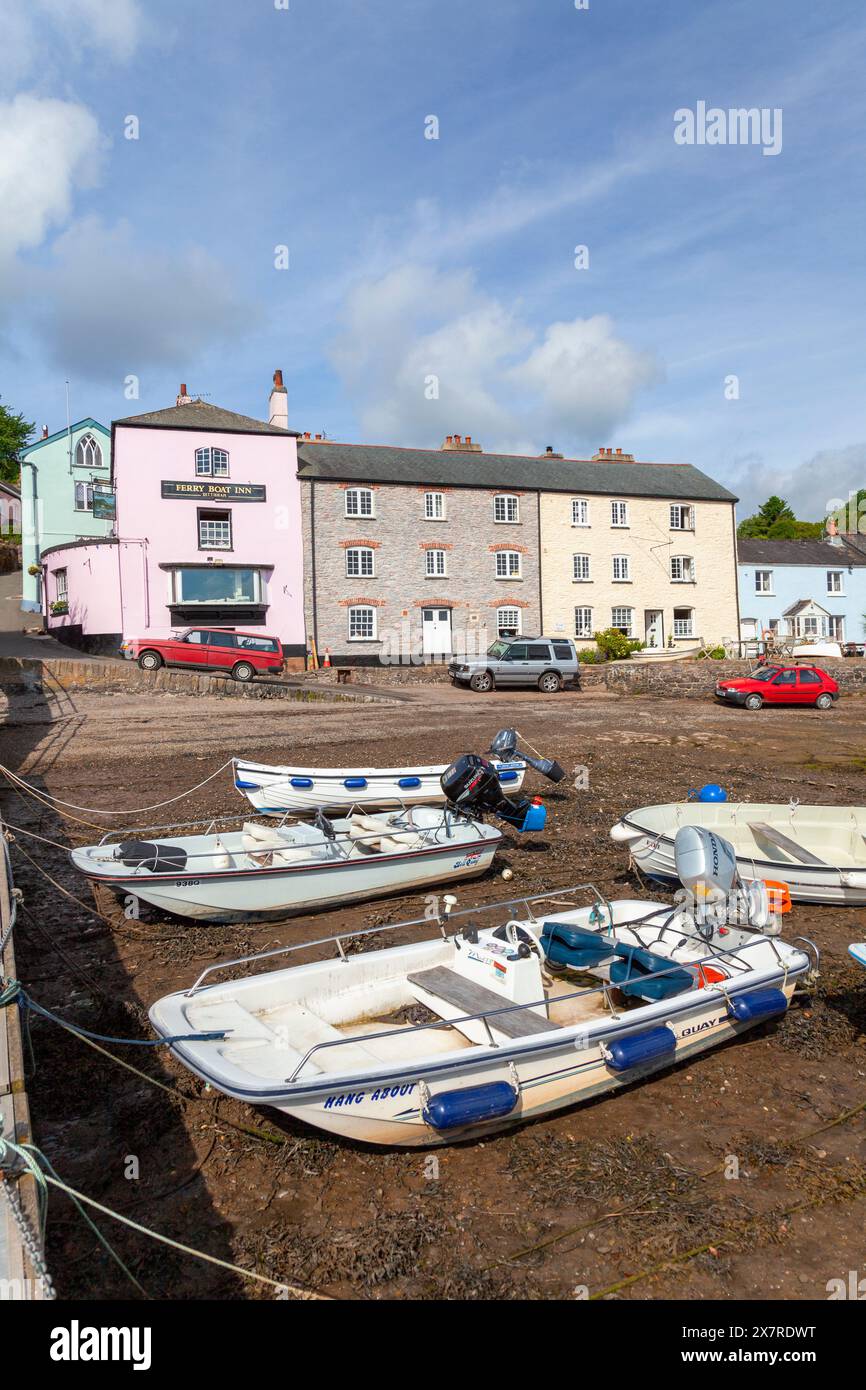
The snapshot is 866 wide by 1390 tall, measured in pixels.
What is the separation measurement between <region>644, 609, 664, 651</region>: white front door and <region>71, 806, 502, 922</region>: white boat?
3084 centimetres

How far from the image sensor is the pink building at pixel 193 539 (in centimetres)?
3244

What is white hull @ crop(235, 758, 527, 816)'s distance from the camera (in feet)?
41.9

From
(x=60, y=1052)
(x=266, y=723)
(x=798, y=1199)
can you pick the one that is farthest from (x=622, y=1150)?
(x=266, y=723)

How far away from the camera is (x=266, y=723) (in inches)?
893

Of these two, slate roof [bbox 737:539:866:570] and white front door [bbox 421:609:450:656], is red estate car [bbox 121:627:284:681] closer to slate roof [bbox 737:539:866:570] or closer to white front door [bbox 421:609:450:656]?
white front door [bbox 421:609:450:656]

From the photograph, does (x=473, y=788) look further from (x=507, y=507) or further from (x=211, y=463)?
(x=507, y=507)

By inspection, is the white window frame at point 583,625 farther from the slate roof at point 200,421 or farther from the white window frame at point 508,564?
the slate roof at point 200,421

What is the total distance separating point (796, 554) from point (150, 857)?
46.3m

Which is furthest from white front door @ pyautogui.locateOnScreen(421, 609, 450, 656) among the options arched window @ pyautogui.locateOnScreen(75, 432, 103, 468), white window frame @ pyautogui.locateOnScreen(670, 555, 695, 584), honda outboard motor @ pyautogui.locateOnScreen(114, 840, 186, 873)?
honda outboard motor @ pyautogui.locateOnScreen(114, 840, 186, 873)

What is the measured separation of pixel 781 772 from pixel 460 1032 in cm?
1396

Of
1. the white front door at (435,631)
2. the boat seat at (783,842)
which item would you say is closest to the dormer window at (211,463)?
the white front door at (435,631)

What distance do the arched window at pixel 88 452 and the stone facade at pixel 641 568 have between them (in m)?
24.3

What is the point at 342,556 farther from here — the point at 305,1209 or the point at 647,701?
the point at 305,1209

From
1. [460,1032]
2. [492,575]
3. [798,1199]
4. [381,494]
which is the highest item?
[381,494]
